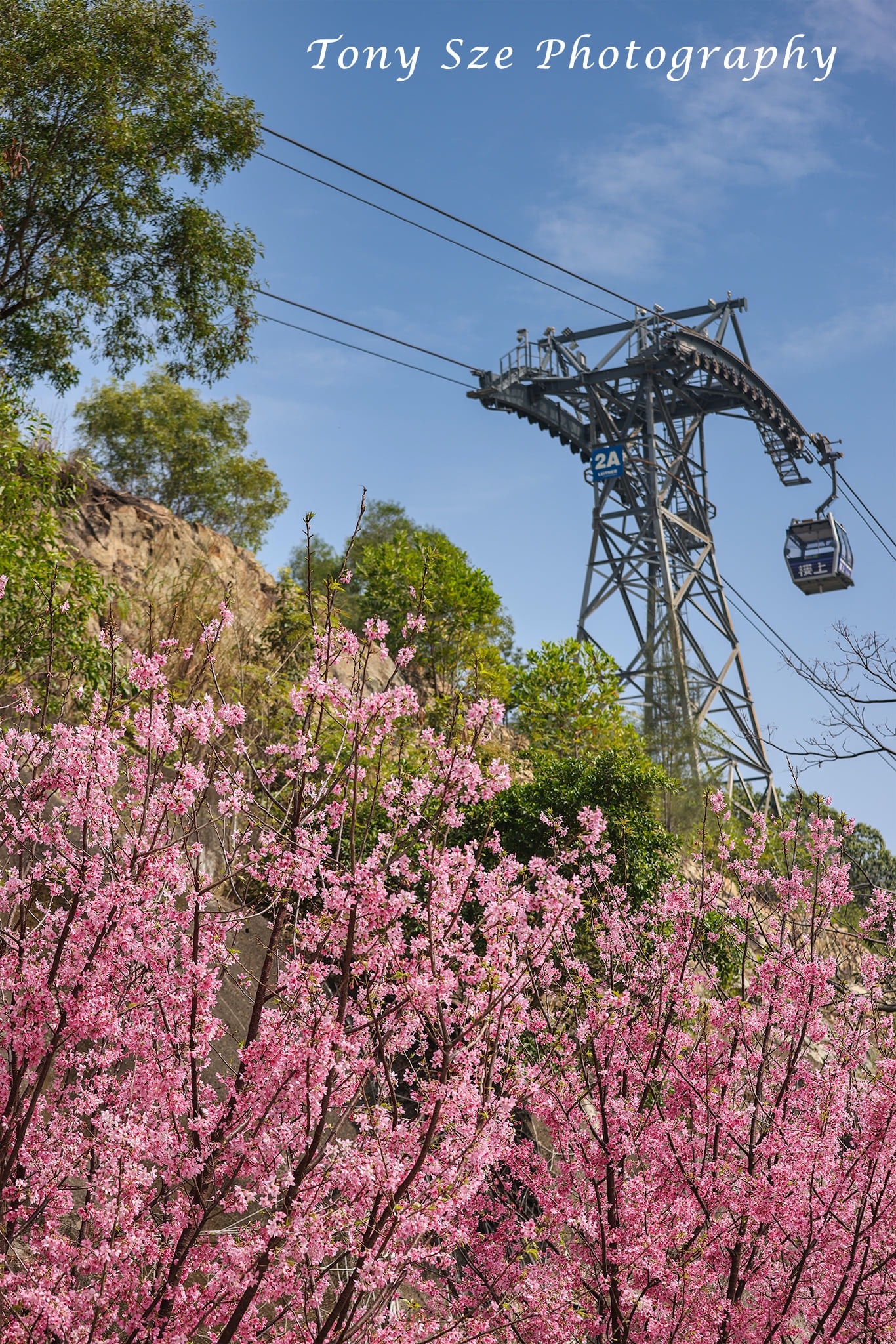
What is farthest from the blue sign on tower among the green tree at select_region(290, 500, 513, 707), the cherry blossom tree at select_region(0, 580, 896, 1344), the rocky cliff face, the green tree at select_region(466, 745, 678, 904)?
the cherry blossom tree at select_region(0, 580, 896, 1344)

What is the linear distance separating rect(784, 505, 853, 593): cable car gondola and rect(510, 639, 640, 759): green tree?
11037mm

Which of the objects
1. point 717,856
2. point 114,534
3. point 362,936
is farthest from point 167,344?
point 362,936

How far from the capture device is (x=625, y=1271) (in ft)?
13.0

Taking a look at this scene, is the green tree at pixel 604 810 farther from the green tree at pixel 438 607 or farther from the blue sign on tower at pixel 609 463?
the blue sign on tower at pixel 609 463

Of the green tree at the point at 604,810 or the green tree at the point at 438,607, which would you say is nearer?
the green tree at the point at 604,810

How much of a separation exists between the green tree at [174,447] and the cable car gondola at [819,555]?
15457 mm

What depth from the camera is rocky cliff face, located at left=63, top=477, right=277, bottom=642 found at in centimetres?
1280

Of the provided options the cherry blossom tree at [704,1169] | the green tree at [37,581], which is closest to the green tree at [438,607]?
the green tree at [37,581]

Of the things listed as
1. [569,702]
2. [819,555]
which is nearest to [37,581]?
[569,702]

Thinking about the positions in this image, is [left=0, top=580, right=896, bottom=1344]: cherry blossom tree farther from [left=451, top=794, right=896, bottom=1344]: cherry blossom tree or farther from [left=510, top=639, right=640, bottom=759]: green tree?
[left=510, top=639, right=640, bottom=759]: green tree

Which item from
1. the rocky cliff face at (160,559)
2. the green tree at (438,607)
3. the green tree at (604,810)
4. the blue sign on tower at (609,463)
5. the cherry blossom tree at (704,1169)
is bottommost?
the cherry blossom tree at (704,1169)

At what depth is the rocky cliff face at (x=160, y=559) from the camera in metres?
12.8

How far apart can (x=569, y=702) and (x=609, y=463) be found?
9.08m

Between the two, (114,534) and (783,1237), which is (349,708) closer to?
(783,1237)
